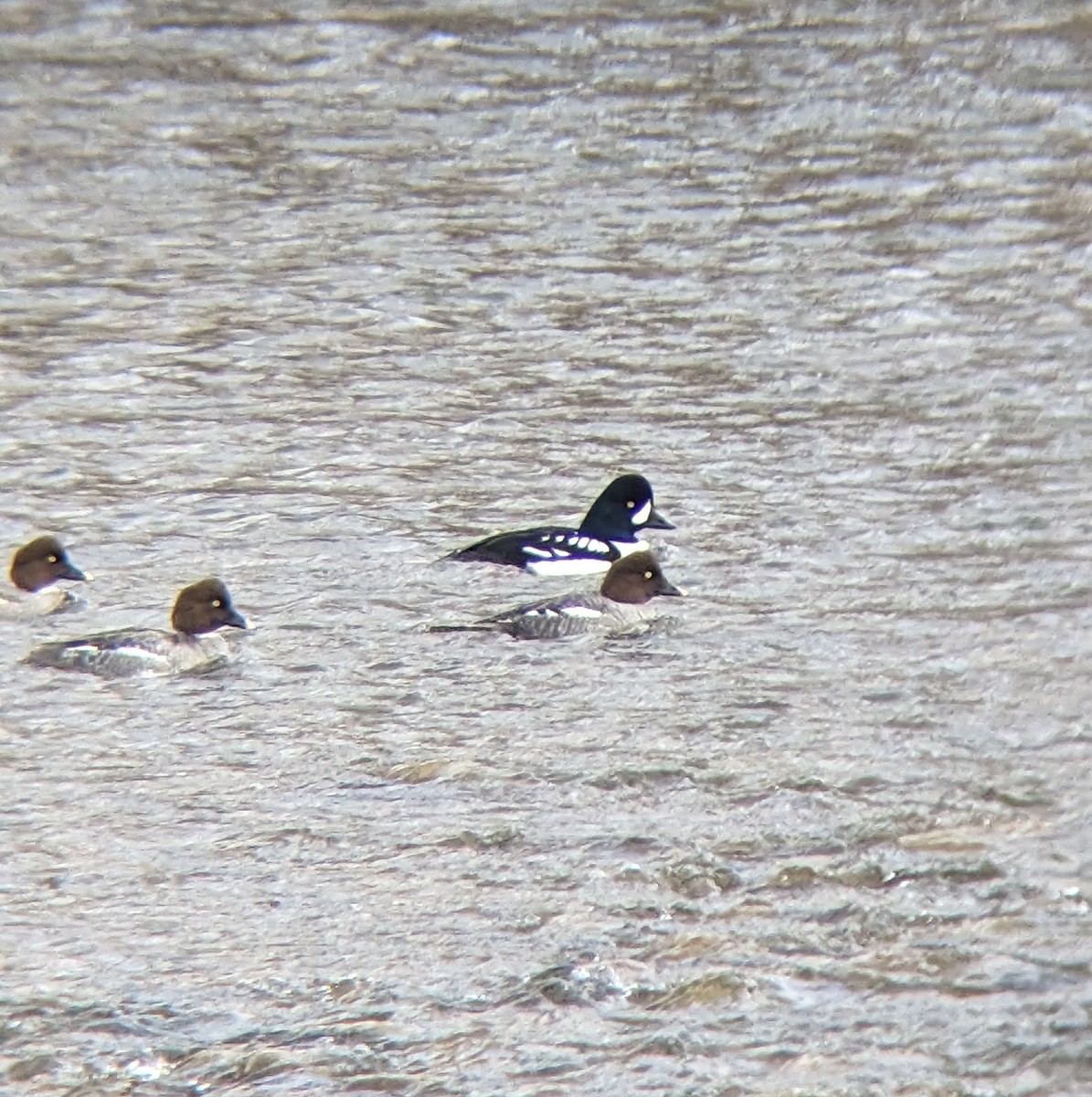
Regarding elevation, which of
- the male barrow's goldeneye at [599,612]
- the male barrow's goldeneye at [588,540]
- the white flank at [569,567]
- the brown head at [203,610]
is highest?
the male barrow's goldeneye at [588,540]

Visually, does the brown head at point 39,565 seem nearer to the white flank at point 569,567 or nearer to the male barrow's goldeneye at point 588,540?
the male barrow's goldeneye at point 588,540

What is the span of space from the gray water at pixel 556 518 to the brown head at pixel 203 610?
0.22 meters

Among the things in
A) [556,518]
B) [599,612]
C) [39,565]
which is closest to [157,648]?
[39,565]

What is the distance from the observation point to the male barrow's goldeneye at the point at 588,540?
32.7ft

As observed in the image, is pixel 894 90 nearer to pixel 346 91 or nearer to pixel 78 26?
pixel 346 91

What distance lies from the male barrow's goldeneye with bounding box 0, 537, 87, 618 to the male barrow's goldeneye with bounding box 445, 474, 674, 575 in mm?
1602

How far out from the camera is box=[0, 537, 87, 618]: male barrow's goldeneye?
9577 mm

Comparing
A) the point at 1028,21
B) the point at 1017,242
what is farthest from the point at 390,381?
the point at 1028,21

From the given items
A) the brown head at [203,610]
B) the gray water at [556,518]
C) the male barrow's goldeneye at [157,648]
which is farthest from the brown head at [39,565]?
the brown head at [203,610]

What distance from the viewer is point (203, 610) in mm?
9148

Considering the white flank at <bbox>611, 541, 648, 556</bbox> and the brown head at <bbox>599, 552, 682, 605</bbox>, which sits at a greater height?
the white flank at <bbox>611, 541, 648, 556</bbox>

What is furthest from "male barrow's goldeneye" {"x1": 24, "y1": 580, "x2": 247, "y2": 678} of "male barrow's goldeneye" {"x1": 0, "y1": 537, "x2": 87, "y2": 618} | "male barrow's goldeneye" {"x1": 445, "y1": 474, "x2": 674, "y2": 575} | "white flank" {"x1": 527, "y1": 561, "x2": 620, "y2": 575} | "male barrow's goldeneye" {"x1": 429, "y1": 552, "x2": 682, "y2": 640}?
"white flank" {"x1": 527, "y1": 561, "x2": 620, "y2": 575}

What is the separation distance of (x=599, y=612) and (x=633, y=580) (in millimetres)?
191

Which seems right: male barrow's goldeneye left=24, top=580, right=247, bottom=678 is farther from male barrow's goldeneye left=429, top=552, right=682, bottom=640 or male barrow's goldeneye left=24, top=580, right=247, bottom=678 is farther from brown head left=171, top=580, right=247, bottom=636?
male barrow's goldeneye left=429, top=552, right=682, bottom=640
